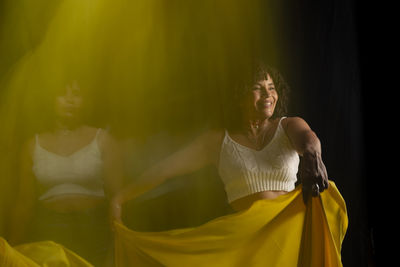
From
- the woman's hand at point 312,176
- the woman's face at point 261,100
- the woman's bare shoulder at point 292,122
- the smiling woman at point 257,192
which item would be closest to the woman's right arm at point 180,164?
the smiling woman at point 257,192

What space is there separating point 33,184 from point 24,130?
0.85 ft

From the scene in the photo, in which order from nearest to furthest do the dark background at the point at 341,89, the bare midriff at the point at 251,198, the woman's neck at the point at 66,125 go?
the bare midriff at the point at 251,198
the woman's neck at the point at 66,125
the dark background at the point at 341,89

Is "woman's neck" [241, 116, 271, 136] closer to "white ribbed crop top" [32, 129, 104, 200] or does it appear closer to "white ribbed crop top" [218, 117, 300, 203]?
"white ribbed crop top" [218, 117, 300, 203]

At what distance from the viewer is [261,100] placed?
2713 mm

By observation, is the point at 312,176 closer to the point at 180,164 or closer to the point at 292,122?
the point at 292,122

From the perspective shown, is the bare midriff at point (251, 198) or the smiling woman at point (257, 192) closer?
the smiling woman at point (257, 192)

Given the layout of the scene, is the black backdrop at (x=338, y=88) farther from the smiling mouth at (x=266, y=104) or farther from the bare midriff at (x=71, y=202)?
the bare midriff at (x=71, y=202)

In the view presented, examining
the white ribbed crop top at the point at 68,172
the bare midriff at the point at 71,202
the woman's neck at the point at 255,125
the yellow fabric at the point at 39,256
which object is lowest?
the yellow fabric at the point at 39,256

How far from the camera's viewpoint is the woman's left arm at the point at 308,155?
2.42 meters

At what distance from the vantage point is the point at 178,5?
110 inches

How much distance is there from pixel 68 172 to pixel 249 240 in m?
0.88

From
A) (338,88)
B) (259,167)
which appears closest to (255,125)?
(259,167)

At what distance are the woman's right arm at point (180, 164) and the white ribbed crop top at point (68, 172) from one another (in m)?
0.14

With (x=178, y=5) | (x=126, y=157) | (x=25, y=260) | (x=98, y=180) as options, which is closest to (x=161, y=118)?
(x=126, y=157)
